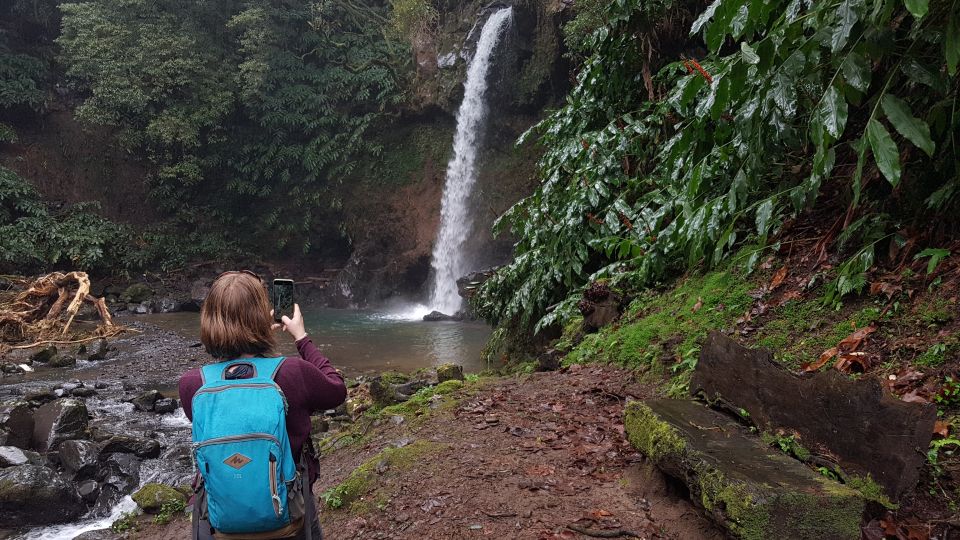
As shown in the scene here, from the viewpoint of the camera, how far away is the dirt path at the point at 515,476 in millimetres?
2609

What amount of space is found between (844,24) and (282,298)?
7.13 feet

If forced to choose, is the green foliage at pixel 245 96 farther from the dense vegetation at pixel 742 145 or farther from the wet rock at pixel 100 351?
the dense vegetation at pixel 742 145

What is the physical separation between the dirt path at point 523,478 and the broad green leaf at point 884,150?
4.84 ft

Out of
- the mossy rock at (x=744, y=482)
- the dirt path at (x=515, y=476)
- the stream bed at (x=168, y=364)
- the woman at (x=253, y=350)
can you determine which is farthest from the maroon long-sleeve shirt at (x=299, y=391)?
the stream bed at (x=168, y=364)

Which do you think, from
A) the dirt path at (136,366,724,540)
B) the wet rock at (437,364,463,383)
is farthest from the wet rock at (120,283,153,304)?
the dirt path at (136,366,724,540)

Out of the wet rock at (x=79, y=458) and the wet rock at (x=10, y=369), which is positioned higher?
the wet rock at (x=79, y=458)

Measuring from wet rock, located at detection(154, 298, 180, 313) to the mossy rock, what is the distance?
17226mm

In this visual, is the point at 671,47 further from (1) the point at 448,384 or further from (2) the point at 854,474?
(2) the point at 854,474

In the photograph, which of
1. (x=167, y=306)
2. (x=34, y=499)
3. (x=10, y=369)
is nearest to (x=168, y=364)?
(x=10, y=369)

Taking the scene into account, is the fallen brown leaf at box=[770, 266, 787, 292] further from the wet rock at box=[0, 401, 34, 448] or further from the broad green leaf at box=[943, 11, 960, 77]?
the wet rock at box=[0, 401, 34, 448]

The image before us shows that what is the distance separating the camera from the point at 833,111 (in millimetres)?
2041

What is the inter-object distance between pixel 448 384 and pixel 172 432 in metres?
3.99

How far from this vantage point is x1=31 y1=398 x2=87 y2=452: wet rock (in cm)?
635

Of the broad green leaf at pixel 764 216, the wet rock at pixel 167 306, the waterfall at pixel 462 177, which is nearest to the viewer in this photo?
the broad green leaf at pixel 764 216
